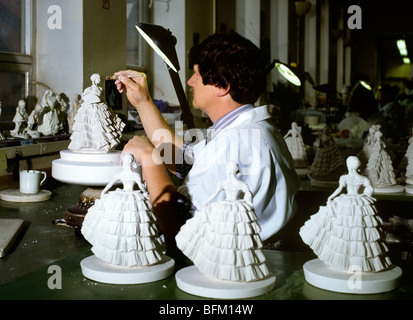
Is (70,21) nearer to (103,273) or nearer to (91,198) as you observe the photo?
(91,198)

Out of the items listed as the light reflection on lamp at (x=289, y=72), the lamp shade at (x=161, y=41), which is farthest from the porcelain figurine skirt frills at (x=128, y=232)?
the light reflection on lamp at (x=289, y=72)

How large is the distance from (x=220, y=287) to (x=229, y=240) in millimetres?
108

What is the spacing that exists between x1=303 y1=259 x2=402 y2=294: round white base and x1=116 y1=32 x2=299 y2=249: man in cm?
45

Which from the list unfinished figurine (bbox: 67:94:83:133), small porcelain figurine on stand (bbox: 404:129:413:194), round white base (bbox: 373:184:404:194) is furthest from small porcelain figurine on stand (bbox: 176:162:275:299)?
unfinished figurine (bbox: 67:94:83:133)

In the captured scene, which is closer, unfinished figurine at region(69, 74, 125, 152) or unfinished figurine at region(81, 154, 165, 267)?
unfinished figurine at region(81, 154, 165, 267)

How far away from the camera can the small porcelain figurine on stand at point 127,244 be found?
1.40 metres

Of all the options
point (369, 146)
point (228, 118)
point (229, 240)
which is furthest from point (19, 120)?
point (229, 240)

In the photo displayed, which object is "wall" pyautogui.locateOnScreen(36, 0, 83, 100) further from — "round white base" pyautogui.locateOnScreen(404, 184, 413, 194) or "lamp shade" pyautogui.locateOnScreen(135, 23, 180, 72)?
"round white base" pyautogui.locateOnScreen(404, 184, 413, 194)

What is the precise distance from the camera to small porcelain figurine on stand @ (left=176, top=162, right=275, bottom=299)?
131cm

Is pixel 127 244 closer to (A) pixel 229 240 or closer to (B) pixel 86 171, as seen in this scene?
(A) pixel 229 240

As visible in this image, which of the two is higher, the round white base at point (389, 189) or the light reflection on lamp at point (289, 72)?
the light reflection on lamp at point (289, 72)

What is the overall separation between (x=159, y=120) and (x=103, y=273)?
4.03 ft

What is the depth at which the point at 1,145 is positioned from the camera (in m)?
3.07

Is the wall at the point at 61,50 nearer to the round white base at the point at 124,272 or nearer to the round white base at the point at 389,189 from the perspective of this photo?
the round white base at the point at 389,189
